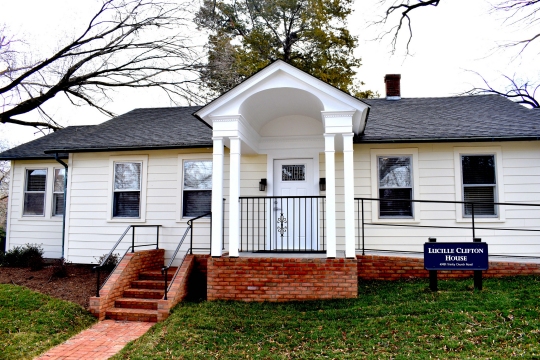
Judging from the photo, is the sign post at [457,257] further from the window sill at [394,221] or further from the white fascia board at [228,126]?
the white fascia board at [228,126]

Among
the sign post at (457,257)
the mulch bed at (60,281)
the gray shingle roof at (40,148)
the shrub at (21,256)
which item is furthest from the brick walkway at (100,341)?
the gray shingle roof at (40,148)

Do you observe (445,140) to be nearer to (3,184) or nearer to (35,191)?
(35,191)

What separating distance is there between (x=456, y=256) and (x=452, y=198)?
2441mm

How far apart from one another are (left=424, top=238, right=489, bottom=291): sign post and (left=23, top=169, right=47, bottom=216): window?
10280 millimetres

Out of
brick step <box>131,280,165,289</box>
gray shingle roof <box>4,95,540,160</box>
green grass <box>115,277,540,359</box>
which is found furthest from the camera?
gray shingle roof <box>4,95,540,160</box>

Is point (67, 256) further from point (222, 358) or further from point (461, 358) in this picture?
point (461, 358)

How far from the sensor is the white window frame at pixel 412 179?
8.44m

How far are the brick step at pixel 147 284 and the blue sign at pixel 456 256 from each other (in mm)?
4894

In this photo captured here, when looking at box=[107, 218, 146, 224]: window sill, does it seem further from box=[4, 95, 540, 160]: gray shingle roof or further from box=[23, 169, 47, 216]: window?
box=[23, 169, 47, 216]: window

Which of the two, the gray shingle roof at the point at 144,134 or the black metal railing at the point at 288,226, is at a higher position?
the gray shingle roof at the point at 144,134

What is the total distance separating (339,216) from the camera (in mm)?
8492

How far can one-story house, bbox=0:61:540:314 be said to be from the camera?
7.00m

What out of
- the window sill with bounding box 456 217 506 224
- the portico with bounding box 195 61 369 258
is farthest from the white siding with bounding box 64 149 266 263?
the window sill with bounding box 456 217 506 224

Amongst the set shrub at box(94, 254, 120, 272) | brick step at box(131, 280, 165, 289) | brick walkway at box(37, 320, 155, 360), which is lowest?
brick walkway at box(37, 320, 155, 360)
